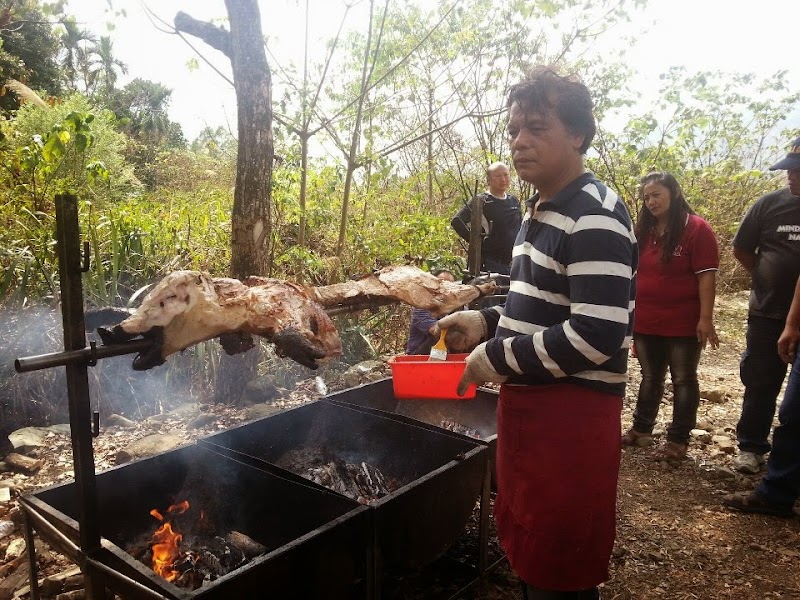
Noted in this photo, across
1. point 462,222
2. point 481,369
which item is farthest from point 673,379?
point 481,369

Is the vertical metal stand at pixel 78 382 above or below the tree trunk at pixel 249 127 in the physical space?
below

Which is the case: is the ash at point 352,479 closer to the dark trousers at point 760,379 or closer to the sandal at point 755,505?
the sandal at point 755,505

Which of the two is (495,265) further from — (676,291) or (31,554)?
(31,554)

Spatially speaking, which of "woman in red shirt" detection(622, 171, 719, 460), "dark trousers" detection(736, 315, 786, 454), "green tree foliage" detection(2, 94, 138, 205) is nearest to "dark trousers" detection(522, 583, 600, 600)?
"woman in red shirt" detection(622, 171, 719, 460)

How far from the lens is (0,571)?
9.19 feet

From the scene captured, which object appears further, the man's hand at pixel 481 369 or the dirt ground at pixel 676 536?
the dirt ground at pixel 676 536

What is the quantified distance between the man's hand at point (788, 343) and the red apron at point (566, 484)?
2533 millimetres

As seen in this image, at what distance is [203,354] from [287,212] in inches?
91.2

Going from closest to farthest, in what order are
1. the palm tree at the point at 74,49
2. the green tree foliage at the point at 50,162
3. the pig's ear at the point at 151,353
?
1. the pig's ear at the point at 151,353
2. the green tree foliage at the point at 50,162
3. the palm tree at the point at 74,49

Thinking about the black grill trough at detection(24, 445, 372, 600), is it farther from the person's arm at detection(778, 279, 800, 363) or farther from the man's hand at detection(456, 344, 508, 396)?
the person's arm at detection(778, 279, 800, 363)

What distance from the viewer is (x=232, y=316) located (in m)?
2.35

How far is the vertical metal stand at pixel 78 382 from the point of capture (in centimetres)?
171

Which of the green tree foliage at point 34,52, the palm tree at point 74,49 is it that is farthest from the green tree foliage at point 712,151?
the palm tree at point 74,49

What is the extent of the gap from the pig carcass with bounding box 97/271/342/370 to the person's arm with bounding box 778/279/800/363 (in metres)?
3.07
